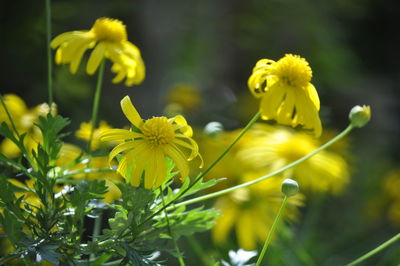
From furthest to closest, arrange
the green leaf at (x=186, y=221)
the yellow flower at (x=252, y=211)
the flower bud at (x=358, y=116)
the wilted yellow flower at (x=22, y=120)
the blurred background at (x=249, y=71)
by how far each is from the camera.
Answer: the blurred background at (x=249, y=71) → the yellow flower at (x=252, y=211) → the wilted yellow flower at (x=22, y=120) → the flower bud at (x=358, y=116) → the green leaf at (x=186, y=221)

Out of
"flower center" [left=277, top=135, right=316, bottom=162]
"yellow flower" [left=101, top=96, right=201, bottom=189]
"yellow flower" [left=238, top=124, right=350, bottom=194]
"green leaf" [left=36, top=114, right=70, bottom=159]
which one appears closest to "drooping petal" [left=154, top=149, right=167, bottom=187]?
"yellow flower" [left=101, top=96, right=201, bottom=189]

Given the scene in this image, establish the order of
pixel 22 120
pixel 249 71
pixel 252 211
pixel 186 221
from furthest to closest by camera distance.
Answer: pixel 249 71, pixel 252 211, pixel 22 120, pixel 186 221

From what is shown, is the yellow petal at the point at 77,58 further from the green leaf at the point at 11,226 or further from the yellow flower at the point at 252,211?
the yellow flower at the point at 252,211

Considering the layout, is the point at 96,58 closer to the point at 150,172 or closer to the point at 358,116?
the point at 150,172

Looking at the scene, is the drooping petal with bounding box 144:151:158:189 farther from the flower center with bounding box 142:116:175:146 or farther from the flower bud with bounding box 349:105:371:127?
the flower bud with bounding box 349:105:371:127

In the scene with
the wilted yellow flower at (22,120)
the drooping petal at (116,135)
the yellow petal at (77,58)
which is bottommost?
the wilted yellow flower at (22,120)

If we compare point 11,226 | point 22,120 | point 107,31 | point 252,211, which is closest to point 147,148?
point 11,226

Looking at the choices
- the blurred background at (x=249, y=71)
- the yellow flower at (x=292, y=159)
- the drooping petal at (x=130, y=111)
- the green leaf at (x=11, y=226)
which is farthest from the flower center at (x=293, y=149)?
the green leaf at (x=11, y=226)
